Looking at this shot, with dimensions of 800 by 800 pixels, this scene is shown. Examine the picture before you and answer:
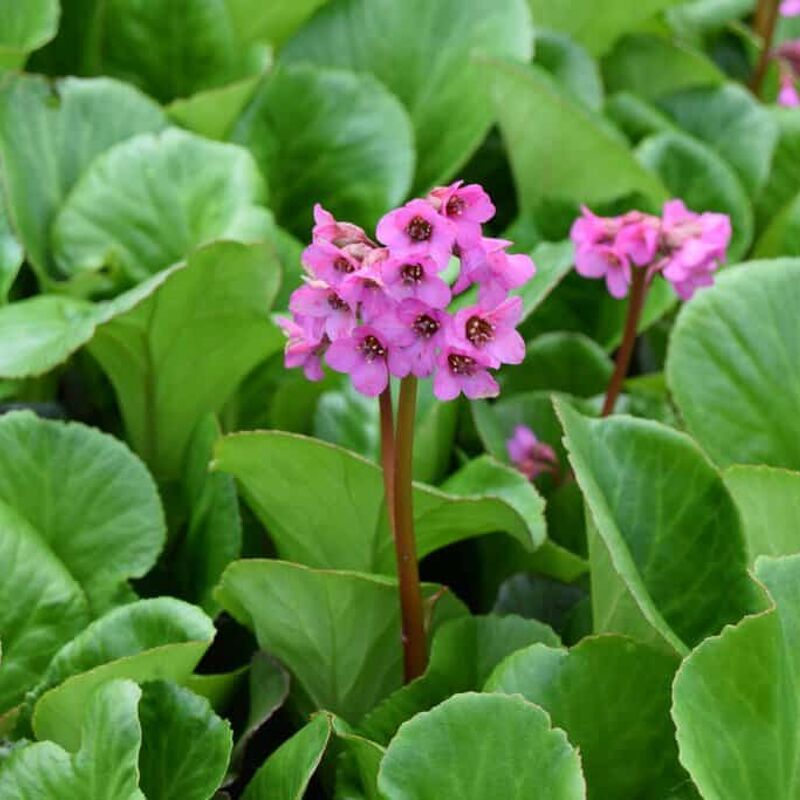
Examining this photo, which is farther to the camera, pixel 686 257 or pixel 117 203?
pixel 117 203

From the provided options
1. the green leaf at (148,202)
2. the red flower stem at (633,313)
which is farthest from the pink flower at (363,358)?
the green leaf at (148,202)

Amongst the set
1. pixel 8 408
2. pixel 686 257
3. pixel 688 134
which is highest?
pixel 686 257

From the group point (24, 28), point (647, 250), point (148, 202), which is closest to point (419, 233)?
point (647, 250)

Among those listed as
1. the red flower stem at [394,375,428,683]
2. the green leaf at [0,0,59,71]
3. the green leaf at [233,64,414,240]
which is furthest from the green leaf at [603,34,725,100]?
the red flower stem at [394,375,428,683]

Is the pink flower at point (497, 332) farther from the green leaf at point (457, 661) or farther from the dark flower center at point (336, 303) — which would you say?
the green leaf at point (457, 661)

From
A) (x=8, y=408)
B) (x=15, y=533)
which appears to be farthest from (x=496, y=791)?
(x=8, y=408)

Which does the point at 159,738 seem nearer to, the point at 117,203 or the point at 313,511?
the point at 313,511

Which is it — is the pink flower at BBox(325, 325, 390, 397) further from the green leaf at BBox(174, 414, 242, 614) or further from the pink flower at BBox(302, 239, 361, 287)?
the green leaf at BBox(174, 414, 242, 614)
